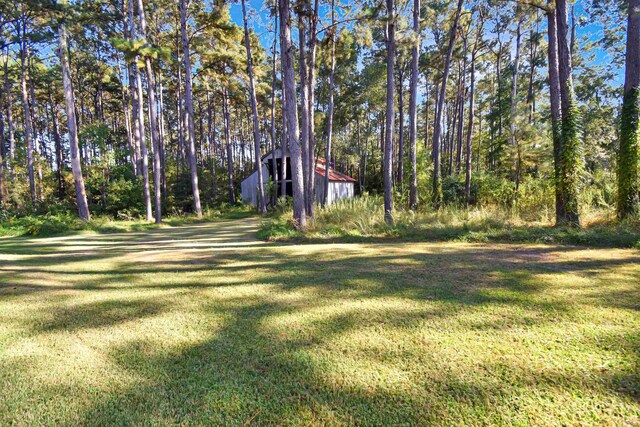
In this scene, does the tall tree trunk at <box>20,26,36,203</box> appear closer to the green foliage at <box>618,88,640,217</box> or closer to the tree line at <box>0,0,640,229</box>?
the tree line at <box>0,0,640,229</box>

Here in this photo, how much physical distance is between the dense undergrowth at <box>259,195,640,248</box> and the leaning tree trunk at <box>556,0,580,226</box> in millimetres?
706

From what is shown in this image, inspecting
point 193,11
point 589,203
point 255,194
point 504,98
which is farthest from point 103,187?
point 504,98

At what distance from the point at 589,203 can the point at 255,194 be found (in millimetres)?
21518

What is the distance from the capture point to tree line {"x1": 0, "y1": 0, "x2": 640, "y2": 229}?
847 cm

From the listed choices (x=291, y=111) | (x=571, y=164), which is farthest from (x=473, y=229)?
(x=291, y=111)

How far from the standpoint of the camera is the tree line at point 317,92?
8.47 metres

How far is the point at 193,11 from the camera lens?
54.7ft

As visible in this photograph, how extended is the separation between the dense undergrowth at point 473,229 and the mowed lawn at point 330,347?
2063 mm

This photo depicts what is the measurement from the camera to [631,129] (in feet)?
23.4

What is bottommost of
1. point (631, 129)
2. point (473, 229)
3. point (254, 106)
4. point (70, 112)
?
point (473, 229)

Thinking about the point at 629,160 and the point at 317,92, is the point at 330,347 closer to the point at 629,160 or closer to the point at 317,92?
the point at 629,160

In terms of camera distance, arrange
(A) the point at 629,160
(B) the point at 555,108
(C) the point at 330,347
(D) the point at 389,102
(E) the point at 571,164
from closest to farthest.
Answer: (C) the point at 330,347 → (A) the point at 629,160 → (E) the point at 571,164 → (B) the point at 555,108 → (D) the point at 389,102

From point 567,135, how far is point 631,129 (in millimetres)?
1347

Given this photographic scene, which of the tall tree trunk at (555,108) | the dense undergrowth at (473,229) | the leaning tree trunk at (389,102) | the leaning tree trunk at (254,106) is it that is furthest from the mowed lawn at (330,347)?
the leaning tree trunk at (254,106)
